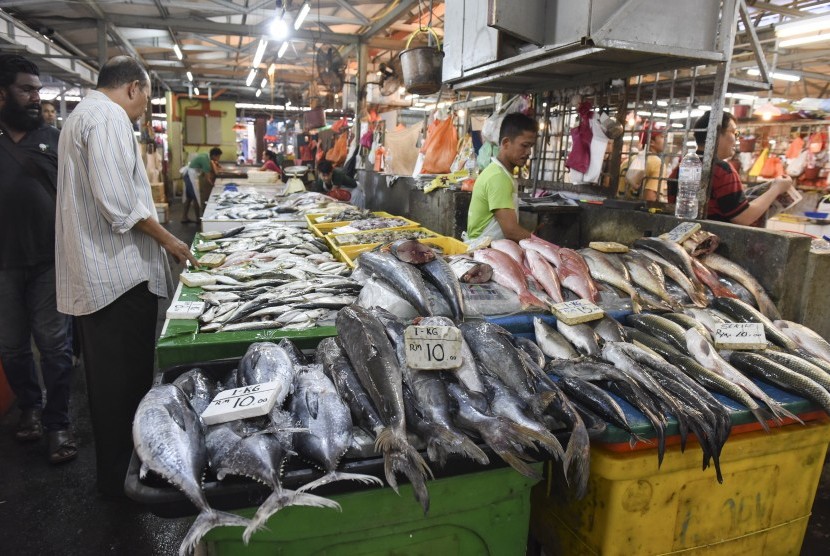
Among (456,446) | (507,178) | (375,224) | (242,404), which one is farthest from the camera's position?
(375,224)

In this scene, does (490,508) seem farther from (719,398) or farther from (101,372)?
(101,372)

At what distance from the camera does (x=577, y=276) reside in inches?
129

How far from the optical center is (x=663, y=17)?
11.4ft

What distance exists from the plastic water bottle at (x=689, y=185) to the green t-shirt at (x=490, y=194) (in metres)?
1.33

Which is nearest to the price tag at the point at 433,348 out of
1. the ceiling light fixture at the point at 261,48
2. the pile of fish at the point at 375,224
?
the pile of fish at the point at 375,224

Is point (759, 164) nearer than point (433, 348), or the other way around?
point (433, 348)

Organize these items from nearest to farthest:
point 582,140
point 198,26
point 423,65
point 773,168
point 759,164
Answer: point 582,140 → point 423,65 → point 198,26 → point 773,168 → point 759,164

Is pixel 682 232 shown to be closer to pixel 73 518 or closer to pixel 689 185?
pixel 689 185

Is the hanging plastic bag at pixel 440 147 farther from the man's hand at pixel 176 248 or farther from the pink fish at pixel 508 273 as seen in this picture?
the man's hand at pixel 176 248

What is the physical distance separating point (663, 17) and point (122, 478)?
4746 millimetres

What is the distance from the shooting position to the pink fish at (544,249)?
3490 millimetres

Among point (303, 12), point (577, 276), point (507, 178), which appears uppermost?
point (303, 12)

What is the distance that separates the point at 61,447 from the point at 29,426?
0.51m

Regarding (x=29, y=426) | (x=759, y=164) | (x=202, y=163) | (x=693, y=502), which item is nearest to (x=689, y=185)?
(x=693, y=502)
